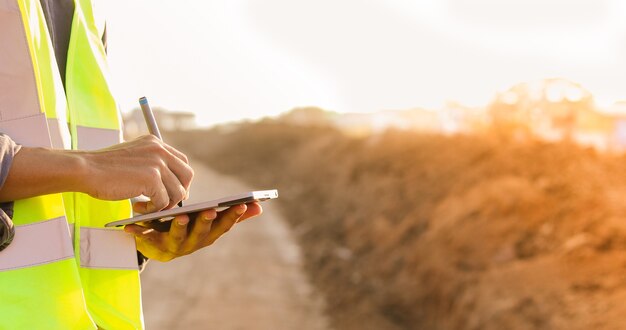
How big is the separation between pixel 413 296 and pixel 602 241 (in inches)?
116

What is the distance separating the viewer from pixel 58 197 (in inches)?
57.3

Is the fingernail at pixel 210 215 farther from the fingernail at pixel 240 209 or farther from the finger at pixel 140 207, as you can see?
the finger at pixel 140 207

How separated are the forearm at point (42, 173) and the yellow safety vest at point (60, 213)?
0.25 ft


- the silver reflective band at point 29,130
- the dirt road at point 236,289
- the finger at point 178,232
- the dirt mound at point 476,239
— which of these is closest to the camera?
the silver reflective band at point 29,130

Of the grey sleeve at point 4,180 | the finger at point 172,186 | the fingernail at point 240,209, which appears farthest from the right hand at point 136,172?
the fingernail at point 240,209

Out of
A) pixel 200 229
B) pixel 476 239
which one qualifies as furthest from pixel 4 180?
pixel 476 239

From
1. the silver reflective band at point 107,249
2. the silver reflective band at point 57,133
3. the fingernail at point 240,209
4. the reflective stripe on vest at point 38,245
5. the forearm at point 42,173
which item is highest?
the silver reflective band at point 57,133

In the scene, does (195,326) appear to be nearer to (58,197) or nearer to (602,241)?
(602,241)

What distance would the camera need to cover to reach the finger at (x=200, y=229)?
162cm

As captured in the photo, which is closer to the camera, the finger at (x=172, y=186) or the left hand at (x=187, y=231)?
the finger at (x=172, y=186)

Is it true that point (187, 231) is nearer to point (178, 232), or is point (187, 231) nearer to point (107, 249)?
point (178, 232)

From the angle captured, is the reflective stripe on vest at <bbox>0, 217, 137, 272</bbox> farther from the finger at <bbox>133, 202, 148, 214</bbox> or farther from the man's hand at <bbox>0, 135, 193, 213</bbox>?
the finger at <bbox>133, 202, 148, 214</bbox>

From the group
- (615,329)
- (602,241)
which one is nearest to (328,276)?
(602,241)

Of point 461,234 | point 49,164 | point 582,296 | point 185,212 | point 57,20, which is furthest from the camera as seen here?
point 461,234
